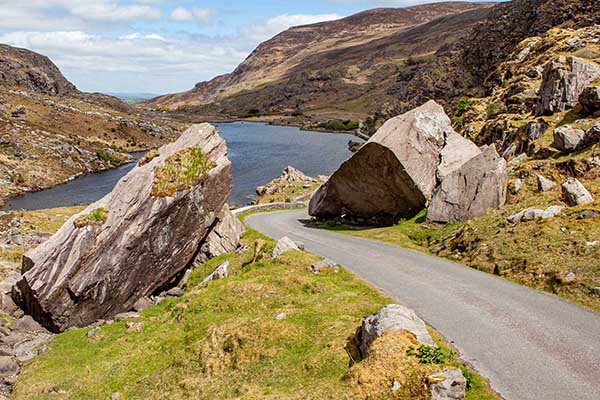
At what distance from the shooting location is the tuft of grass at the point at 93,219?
25.9 metres

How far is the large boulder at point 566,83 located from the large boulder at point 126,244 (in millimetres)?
26518

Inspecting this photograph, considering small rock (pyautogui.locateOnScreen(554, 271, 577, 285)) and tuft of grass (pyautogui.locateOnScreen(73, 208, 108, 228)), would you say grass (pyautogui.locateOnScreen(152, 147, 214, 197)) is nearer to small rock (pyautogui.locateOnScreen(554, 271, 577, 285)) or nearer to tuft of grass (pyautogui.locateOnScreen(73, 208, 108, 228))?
tuft of grass (pyautogui.locateOnScreen(73, 208, 108, 228))

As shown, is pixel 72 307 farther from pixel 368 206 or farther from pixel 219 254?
pixel 368 206

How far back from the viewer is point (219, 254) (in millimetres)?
30891

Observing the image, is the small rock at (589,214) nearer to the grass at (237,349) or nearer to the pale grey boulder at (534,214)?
the pale grey boulder at (534,214)

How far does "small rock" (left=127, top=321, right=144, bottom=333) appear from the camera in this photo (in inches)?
881

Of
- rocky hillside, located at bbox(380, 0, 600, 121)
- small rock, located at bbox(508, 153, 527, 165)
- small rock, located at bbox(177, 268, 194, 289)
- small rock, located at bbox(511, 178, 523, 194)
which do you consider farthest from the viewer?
rocky hillside, located at bbox(380, 0, 600, 121)

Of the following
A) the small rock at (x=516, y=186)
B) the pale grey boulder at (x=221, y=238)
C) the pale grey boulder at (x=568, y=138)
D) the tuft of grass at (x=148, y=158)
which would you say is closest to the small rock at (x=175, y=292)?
the pale grey boulder at (x=221, y=238)

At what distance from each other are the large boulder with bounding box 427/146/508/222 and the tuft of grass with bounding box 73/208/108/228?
19.1 meters

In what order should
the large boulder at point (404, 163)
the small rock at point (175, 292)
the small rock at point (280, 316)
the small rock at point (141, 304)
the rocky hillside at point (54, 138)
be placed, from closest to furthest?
1. the small rock at point (280, 316)
2. the small rock at point (141, 304)
3. the small rock at point (175, 292)
4. the large boulder at point (404, 163)
5. the rocky hillside at point (54, 138)

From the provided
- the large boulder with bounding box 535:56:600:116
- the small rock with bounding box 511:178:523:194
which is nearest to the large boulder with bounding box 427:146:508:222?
the small rock with bounding box 511:178:523:194

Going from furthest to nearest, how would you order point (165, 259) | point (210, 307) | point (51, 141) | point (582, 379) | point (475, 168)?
point (51, 141) < point (475, 168) < point (165, 259) < point (210, 307) < point (582, 379)

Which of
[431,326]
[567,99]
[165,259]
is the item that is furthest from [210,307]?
[567,99]

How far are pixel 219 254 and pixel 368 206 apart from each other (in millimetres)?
12317
